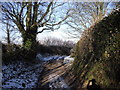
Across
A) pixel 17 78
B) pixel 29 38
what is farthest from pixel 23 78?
pixel 29 38

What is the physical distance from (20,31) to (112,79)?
9132 millimetres

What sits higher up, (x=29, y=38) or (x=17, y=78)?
(x=29, y=38)

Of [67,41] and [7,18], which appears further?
[67,41]

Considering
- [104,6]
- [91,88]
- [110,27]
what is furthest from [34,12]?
[91,88]

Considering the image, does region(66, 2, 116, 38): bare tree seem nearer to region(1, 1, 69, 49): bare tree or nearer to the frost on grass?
region(1, 1, 69, 49): bare tree

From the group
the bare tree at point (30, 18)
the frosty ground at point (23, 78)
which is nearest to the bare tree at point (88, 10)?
the bare tree at point (30, 18)

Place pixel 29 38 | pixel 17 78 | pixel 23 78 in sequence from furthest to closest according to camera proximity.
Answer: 1. pixel 29 38
2. pixel 23 78
3. pixel 17 78

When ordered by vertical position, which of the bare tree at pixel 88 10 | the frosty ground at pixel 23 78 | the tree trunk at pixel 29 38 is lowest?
the frosty ground at pixel 23 78

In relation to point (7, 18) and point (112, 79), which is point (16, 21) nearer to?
point (7, 18)

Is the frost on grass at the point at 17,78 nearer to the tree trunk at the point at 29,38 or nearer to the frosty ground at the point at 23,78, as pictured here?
the frosty ground at the point at 23,78

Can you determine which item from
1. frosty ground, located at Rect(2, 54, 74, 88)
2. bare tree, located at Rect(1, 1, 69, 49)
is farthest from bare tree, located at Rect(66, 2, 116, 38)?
frosty ground, located at Rect(2, 54, 74, 88)

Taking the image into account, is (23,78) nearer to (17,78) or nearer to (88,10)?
(17,78)

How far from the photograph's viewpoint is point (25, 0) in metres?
9.24

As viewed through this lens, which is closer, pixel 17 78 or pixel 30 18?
pixel 17 78
